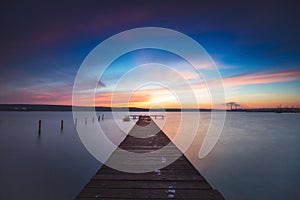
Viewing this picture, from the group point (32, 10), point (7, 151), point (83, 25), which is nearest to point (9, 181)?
point (7, 151)

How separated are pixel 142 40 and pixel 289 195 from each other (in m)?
14.2

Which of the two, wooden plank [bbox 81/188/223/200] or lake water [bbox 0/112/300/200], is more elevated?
wooden plank [bbox 81/188/223/200]

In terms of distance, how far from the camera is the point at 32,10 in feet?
30.9

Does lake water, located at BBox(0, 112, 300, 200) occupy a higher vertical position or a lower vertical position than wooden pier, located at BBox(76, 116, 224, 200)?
lower

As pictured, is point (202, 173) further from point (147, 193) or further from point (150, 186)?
point (147, 193)

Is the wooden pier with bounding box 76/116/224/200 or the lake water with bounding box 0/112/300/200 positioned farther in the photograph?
the lake water with bounding box 0/112/300/200

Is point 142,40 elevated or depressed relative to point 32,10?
elevated

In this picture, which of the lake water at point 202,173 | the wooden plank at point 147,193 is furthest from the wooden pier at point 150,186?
the lake water at point 202,173

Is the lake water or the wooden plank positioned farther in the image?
the lake water

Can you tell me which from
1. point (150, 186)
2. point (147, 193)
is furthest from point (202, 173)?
point (147, 193)

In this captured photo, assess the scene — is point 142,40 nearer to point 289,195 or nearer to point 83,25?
point 83,25

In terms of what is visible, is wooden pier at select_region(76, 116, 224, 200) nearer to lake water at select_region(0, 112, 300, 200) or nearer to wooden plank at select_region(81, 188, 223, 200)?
wooden plank at select_region(81, 188, 223, 200)

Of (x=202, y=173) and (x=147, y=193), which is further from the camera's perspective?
(x=202, y=173)

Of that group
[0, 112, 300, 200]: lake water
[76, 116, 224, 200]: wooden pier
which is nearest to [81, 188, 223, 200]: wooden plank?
[76, 116, 224, 200]: wooden pier
